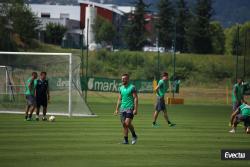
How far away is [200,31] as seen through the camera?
114938 mm

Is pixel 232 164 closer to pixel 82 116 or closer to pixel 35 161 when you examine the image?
pixel 35 161

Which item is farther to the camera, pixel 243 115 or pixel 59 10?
pixel 59 10

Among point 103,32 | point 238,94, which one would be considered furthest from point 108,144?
point 103,32

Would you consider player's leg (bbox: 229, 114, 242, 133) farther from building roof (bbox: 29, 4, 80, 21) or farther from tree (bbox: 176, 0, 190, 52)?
building roof (bbox: 29, 4, 80, 21)

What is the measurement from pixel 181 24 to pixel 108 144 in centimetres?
10161

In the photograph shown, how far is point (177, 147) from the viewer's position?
22.5 metres

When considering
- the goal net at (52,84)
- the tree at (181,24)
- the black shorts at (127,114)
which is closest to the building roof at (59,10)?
the tree at (181,24)

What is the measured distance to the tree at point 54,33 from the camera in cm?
10788

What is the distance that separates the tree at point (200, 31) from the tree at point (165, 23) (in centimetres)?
381

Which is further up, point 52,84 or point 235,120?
point 52,84

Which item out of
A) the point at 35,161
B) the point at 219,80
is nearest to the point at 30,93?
the point at 35,161

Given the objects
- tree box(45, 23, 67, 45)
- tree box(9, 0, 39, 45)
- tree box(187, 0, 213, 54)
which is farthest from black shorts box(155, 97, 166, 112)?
tree box(187, 0, 213, 54)

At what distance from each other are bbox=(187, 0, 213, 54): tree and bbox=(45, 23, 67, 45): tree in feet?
57.0

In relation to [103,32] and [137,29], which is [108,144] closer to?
[103,32]
